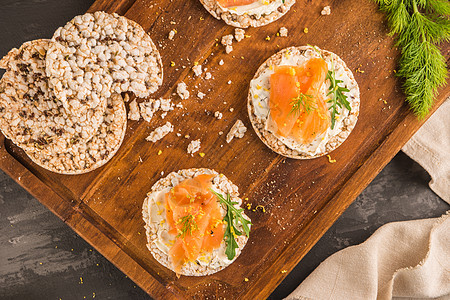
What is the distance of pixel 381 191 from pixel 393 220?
12.0 inches

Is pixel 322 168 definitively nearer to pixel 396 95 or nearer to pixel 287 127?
pixel 287 127

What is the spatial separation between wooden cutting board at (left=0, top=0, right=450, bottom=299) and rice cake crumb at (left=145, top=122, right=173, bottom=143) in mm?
52

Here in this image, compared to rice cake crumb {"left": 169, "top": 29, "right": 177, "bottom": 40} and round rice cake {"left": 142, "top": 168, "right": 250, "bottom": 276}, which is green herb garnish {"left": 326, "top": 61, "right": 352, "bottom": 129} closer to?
round rice cake {"left": 142, "top": 168, "right": 250, "bottom": 276}

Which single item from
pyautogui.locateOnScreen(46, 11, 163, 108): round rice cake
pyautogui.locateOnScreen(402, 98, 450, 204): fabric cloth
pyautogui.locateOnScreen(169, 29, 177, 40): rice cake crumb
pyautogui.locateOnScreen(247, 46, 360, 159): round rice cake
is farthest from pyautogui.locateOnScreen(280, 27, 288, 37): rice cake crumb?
pyautogui.locateOnScreen(402, 98, 450, 204): fabric cloth

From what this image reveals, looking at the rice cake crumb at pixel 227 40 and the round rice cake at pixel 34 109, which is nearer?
the round rice cake at pixel 34 109

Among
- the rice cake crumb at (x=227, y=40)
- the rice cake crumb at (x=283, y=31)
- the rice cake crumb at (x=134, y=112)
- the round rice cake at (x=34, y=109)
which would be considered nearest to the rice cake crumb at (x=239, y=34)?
the rice cake crumb at (x=227, y=40)

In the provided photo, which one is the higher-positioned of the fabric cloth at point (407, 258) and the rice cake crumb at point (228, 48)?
the rice cake crumb at point (228, 48)

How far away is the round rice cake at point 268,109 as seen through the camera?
320cm

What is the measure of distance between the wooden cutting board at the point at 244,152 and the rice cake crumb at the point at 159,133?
0.17 feet

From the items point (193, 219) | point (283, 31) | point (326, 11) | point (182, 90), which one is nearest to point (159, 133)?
point (182, 90)

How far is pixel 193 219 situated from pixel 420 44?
2.36 meters

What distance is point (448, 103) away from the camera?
3670 millimetres

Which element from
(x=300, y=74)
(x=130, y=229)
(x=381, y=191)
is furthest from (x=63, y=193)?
(x=381, y=191)

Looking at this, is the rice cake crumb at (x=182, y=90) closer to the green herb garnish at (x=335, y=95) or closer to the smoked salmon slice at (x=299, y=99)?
the smoked salmon slice at (x=299, y=99)
